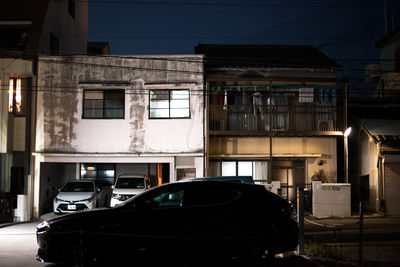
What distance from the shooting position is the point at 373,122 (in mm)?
20375

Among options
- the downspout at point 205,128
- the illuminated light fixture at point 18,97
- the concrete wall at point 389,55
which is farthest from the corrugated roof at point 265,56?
the illuminated light fixture at point 18,97

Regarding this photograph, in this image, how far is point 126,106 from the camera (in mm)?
19250

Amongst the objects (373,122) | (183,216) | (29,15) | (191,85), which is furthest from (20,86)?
(373,122)

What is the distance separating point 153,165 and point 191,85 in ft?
21.2

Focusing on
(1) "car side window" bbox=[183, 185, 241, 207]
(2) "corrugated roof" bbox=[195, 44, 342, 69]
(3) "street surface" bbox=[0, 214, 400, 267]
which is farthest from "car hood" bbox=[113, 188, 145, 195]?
(1) "car side window" bbox=[183, 185, 241, 207]

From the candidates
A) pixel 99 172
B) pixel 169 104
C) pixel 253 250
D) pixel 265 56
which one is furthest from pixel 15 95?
pixel 253 250

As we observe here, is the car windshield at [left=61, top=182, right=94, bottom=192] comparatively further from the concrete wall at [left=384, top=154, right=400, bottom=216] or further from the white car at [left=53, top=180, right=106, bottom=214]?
the concrete wall at [left=384, top=154, right=400, bottom=216]

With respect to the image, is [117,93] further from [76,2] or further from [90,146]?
[76,2]

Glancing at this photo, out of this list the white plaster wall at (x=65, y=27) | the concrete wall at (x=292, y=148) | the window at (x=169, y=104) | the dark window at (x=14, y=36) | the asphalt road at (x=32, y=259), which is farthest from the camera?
the white plaster wall at (x=65, y=27)

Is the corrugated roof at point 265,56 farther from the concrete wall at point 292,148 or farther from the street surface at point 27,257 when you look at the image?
the street surface at point 27,257

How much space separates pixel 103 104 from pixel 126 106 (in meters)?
1.19

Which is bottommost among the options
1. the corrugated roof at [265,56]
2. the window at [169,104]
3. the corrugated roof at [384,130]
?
the corrugated roof at [384,130]

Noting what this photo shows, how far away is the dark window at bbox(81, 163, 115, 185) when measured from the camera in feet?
75.8

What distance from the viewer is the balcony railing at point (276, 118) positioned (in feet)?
64.3
